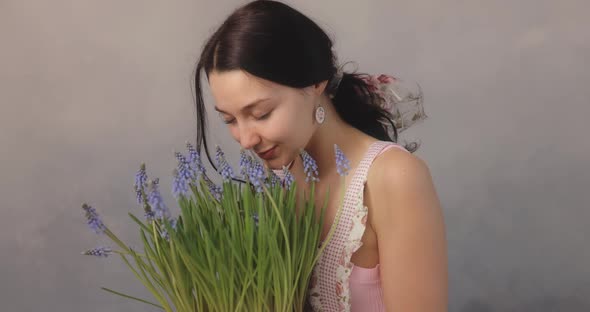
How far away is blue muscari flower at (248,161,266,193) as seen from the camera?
94 cm

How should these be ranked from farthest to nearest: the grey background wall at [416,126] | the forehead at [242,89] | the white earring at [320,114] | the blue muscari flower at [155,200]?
1. the grey background wall at [416,126]
2. the white earring at [320,114]
3. the forehead at [242,89]
4. the blue muscari flower at [155,200]

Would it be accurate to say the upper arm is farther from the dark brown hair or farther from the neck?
the dark brown hair

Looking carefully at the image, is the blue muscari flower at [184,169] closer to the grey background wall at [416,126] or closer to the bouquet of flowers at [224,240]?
the bouquet of flowers at [224,240]

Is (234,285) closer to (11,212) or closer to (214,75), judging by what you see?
(214,75)

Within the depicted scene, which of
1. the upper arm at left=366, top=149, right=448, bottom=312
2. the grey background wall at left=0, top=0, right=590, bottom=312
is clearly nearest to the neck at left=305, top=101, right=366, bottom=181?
the upper arm at left=366, top=149, right=448, bottom=312

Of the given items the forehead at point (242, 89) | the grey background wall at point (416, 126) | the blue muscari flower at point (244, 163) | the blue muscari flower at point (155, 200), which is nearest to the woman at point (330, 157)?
the forehead at point (242, 89)

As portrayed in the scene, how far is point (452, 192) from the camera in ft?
6.35

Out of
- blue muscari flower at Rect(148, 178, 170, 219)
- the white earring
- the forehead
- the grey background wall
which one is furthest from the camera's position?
the grey background wall

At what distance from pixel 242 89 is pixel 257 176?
7.5 inches

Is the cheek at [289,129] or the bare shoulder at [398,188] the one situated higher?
the cheek at [289,129]

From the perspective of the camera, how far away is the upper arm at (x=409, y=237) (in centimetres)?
112

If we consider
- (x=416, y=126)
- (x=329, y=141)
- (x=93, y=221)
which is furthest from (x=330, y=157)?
(x=416, y=126)

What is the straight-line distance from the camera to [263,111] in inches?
43.1

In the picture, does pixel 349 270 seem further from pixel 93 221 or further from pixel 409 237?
pixel 93 221
